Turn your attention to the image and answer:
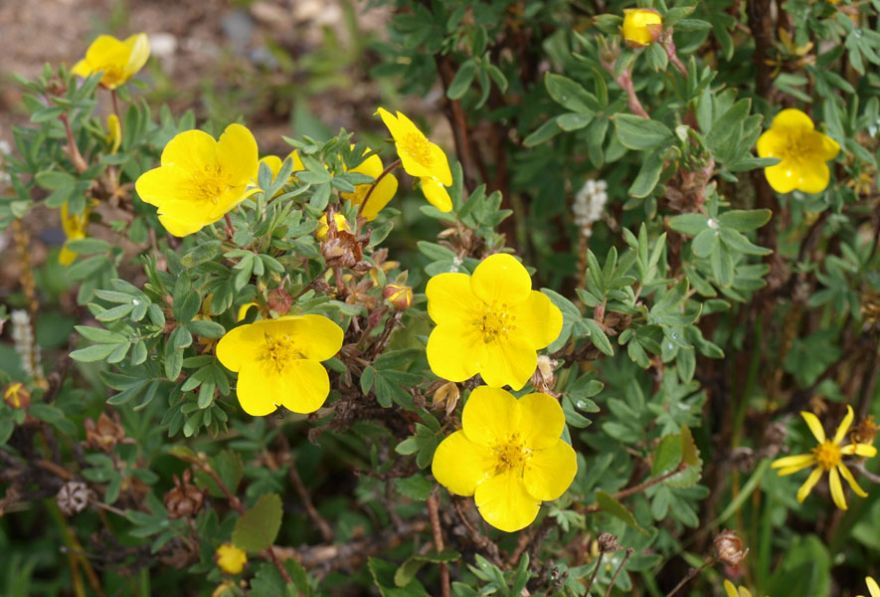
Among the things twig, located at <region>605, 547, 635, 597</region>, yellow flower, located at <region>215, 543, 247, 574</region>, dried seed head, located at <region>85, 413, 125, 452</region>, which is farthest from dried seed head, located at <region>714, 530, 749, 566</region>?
dried seed head, located at <region>85, 413, 125, 452</region>

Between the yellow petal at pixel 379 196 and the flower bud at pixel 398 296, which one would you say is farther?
the yellow petal at pixel 379 196

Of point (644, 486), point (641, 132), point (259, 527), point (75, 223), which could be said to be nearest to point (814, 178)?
point (641, 132)

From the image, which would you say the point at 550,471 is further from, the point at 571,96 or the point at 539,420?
the point at 571,96

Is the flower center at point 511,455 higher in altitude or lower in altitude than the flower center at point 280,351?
lower

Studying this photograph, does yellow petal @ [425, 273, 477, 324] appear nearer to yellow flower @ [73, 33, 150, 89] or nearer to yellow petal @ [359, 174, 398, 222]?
yellow petal @ [359, 174, 398, 222]

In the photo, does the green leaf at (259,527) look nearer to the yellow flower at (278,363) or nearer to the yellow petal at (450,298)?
the yellow flower at (278,363)

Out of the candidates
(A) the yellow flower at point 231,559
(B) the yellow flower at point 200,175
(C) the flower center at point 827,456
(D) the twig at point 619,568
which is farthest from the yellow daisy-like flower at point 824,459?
(B) the yellow flower at point 200,175
